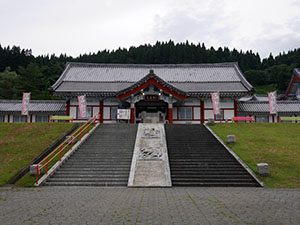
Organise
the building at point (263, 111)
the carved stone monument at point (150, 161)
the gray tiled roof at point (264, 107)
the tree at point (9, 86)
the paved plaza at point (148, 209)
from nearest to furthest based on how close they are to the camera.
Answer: the paved plaza at point (148, 209) < the carved stone monument at point (150, 161) < the building at point (263, 111) < the gray tiled roof at point (264, 107) < the tree at point (9, 86)

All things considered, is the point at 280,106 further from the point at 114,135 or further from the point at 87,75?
the point at 87,75

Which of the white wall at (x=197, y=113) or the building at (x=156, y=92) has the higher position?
the building at (x=156, y=92)

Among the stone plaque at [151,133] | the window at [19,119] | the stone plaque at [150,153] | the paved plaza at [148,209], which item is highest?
the window at [19,119]

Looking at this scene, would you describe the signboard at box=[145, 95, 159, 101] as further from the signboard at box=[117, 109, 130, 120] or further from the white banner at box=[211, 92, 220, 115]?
the white banner at box=[211, 92, 220, 115]

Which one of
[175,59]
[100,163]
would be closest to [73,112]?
[100,163]

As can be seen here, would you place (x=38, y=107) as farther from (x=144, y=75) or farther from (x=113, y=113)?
(x=144, y=75)

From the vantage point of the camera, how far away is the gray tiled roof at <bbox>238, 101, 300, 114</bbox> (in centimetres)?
3183

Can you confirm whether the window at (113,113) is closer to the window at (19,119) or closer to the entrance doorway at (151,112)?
the entrance doorway at (151,112)

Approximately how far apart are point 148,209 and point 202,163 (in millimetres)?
8442

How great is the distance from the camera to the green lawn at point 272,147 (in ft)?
43.5

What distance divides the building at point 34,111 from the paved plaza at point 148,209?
23558 mm

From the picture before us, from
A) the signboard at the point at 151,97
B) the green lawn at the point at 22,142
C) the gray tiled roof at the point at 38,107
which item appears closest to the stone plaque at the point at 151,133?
the signboard at the point at 151,97

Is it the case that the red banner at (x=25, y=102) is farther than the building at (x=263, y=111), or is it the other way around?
the building at (x=263, y=111)

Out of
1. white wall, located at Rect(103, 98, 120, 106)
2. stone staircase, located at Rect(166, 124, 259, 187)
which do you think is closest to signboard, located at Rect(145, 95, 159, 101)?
white wall, located at Rect(103, 98, 120, 106)
